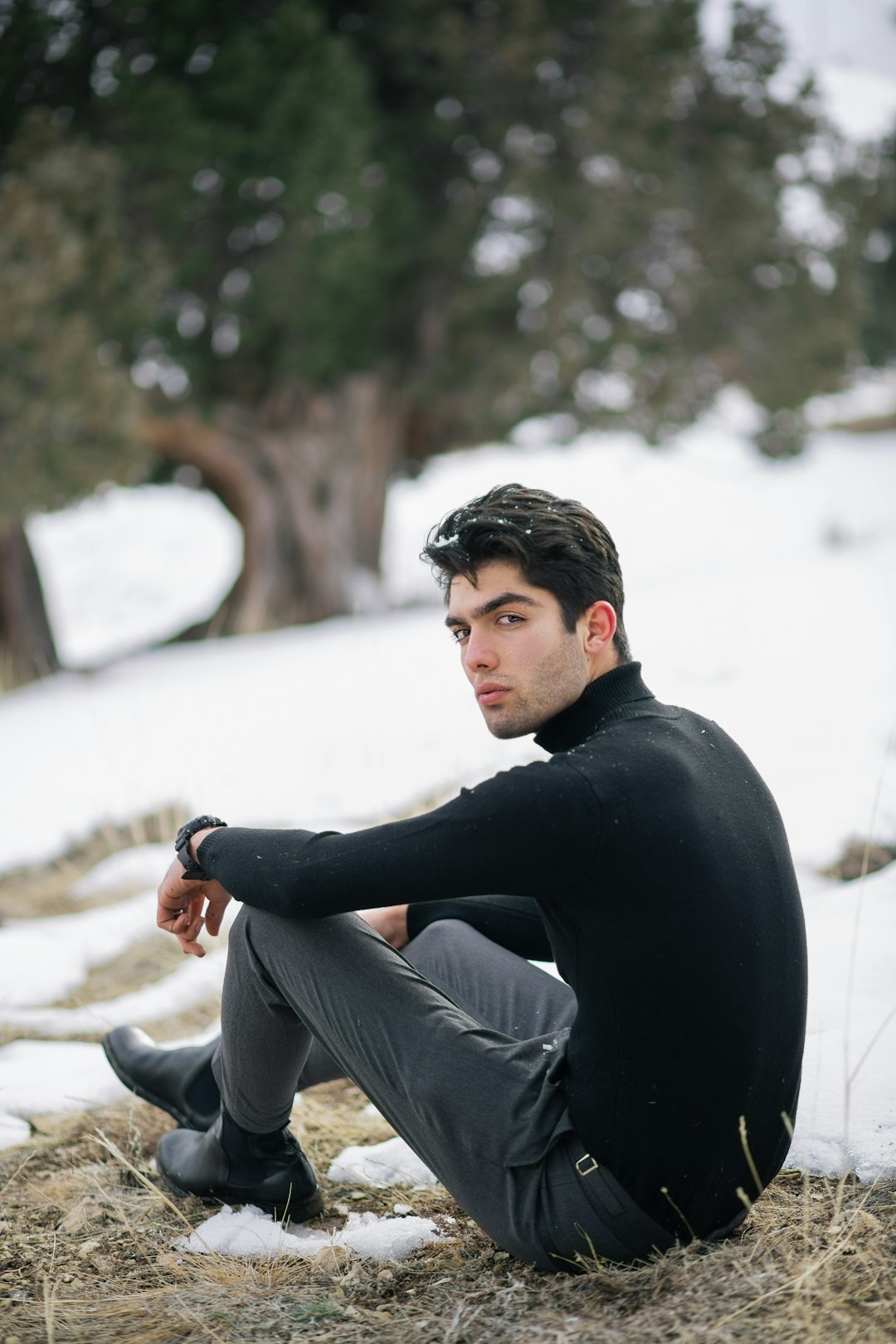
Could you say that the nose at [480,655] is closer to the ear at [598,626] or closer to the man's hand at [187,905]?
the ear at [598,626]

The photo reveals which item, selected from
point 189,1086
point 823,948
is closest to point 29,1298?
point 189,1086

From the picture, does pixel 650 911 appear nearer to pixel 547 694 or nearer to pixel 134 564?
pixel 547 694

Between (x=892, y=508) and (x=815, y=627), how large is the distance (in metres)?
10.0

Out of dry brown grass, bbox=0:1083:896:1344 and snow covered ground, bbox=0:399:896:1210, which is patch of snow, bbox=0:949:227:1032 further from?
dry brown grass, bbox=0:1083:896:1344

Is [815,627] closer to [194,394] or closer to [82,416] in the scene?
[82,416]

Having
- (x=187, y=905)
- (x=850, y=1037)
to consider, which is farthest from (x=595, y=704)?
(x=850, y=1037)

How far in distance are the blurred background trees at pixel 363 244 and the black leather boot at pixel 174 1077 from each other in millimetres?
5085

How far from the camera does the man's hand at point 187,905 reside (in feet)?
6.76

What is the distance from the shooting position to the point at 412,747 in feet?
16.9

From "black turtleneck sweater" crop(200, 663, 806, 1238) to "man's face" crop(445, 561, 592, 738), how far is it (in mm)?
134

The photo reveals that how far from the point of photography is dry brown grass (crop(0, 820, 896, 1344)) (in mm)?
1536

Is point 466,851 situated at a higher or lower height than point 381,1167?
higher

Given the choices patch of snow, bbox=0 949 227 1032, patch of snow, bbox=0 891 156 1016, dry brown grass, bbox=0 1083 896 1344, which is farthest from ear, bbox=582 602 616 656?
patch of snow, bbox=0 891 156 1016

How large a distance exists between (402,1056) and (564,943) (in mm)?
326
